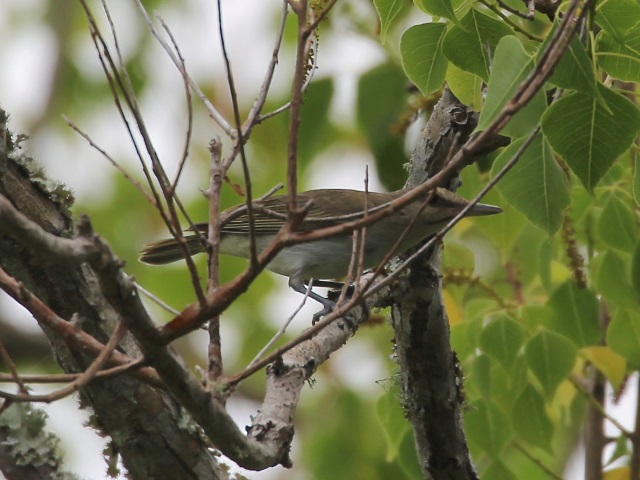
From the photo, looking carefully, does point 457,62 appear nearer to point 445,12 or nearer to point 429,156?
point 445,12

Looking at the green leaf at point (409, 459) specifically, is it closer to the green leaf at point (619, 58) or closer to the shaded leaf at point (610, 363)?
the shaded leaf at point (610, 363)

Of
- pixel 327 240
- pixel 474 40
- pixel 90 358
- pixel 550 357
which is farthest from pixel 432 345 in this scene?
pixel 90 358

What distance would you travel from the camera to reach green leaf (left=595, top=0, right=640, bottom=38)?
2539 mm

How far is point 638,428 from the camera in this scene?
4336 millimetres

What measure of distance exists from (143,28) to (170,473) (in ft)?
19.7

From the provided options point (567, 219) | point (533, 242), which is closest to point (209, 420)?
point (567, 219)

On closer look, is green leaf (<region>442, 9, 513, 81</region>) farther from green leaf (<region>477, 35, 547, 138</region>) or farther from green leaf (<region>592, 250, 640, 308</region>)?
green leaf (<region>592, 250, 640, 308</region>)

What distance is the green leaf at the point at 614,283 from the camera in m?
3.77

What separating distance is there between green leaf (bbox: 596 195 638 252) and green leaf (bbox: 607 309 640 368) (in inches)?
13.7

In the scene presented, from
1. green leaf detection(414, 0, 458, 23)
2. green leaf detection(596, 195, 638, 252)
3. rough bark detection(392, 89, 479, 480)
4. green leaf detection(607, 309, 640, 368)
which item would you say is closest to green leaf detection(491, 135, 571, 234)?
green leaf detection(414, 0, 458, 23)

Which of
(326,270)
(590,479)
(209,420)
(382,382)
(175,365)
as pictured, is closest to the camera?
(175,365)

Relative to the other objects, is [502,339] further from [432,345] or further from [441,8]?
[441,8]

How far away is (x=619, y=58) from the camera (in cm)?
264

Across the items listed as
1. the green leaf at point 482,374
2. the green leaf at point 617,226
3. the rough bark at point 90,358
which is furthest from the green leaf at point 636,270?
the rough bark at point 90,358
